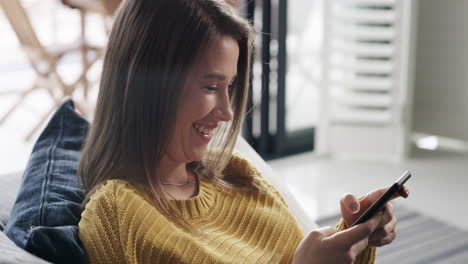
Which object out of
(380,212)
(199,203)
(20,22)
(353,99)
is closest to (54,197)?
(199,203)

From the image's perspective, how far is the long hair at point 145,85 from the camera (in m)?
0.94

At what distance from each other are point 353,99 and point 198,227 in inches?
95.8

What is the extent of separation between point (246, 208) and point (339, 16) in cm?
229

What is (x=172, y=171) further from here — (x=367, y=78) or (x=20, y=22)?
(x=367, y=78)

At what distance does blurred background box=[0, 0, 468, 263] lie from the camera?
2.96 metres

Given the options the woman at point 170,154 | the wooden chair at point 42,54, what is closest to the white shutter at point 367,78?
the wooden chair at point 42,54

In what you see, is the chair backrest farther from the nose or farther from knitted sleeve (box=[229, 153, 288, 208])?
the nose

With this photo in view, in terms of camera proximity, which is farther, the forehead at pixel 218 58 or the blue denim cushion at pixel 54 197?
the forehead at pixel 218 58

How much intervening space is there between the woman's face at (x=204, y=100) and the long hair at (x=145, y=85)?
0.01 metres

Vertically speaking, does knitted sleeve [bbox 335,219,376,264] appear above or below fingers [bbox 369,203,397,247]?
below

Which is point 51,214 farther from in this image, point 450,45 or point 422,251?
point 450,45

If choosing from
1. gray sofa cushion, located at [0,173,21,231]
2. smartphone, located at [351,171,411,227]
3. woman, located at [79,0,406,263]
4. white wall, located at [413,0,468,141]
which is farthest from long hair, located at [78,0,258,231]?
white wall, located at [413,0,468,141]

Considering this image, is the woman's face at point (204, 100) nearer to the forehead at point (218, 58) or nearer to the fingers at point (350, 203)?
the forehead at point (218, 58)

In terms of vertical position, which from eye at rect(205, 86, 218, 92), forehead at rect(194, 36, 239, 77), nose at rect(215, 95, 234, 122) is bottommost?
nose at rect(215, 95, 234, 122)
